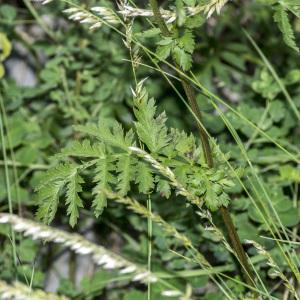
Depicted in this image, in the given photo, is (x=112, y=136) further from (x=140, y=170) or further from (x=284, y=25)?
(x=284, y=25)

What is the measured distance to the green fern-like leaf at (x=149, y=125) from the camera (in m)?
1.40

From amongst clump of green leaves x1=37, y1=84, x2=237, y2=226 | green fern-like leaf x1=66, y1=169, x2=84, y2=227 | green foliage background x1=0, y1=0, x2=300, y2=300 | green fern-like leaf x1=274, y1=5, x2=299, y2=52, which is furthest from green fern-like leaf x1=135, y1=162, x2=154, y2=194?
green fern-like leaf x1=274, y1=5, x2=299, y2=52

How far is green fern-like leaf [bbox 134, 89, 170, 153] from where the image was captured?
1399mm

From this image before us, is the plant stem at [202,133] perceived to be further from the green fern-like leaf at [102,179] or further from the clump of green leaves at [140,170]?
the green fern-like leaf at [102,179]

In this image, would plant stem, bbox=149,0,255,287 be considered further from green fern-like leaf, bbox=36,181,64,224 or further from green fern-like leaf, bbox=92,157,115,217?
green fern-like leaf, bbox=36,181,64,224

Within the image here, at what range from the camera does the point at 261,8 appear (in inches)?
102

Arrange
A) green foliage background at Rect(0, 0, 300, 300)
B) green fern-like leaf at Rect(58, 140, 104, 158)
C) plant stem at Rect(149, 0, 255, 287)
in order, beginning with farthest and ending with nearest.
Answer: green foliage background at Rect(0, 0, 300, 300) → green fern-like leaf at Rect(58, 140, 104, 158) → plant stem at Rect(149, 0, 255, 287)

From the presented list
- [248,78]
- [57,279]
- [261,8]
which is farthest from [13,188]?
[261,8]

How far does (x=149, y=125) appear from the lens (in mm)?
1412

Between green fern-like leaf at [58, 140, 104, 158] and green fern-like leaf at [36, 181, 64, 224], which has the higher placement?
green fern-like leaf at [58, 140, 104, 158]

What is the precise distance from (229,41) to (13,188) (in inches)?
42.7

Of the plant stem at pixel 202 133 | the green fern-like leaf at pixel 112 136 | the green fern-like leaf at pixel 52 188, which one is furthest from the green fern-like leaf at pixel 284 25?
the green fern-like leaf at pixel 52 188

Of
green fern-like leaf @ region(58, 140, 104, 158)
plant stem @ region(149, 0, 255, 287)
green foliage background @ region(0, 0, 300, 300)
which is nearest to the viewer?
plant stem @ region(149, 0, 255, 287)

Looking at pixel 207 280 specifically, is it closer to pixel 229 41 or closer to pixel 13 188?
pixel 13 188
